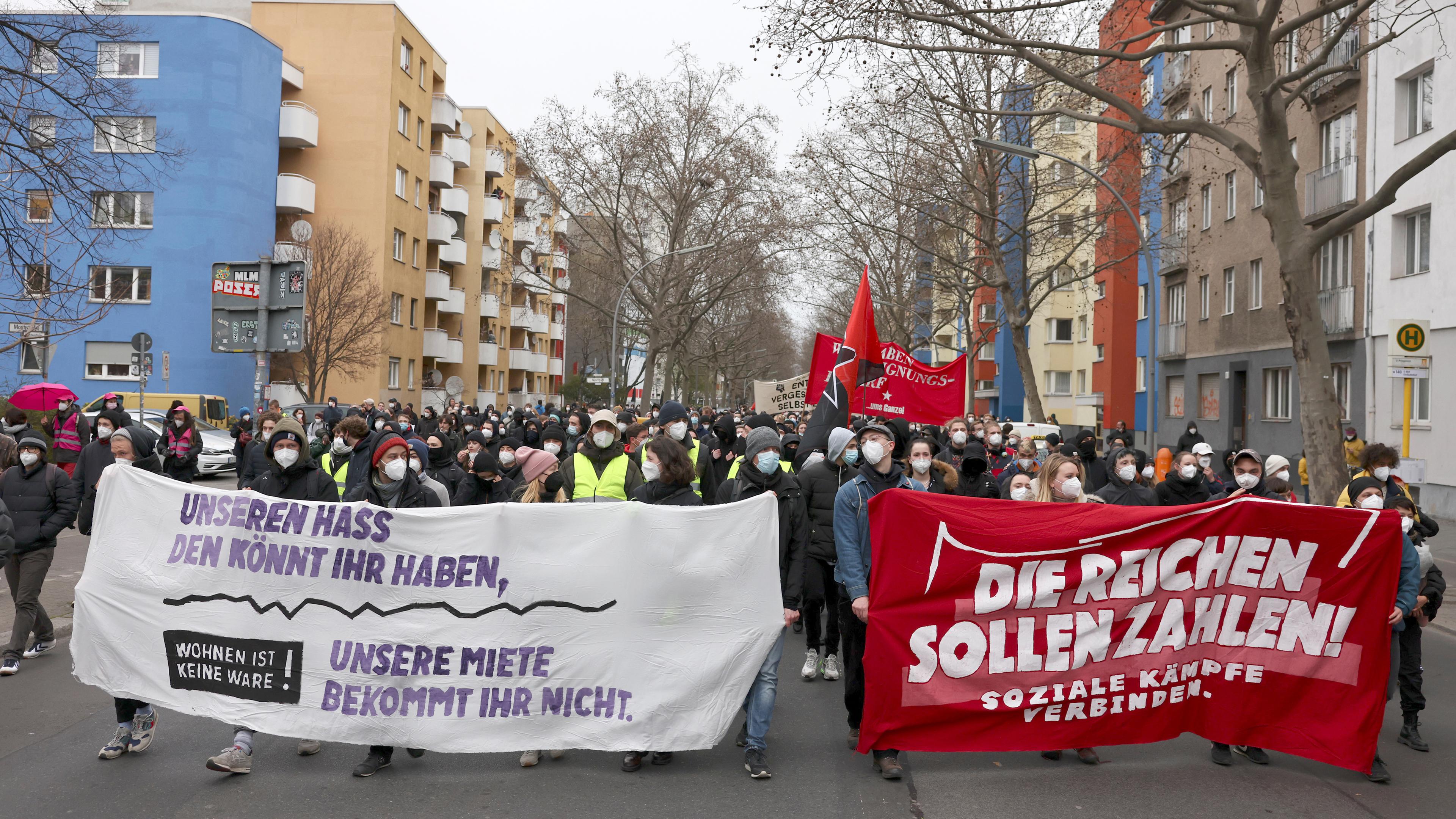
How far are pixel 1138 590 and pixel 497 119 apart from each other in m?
64.4

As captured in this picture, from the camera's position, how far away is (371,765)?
19.4 ft

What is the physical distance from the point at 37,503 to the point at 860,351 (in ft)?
23.5

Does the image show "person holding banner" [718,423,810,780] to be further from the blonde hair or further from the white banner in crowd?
the blonde hair

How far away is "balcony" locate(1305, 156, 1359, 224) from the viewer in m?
27.1

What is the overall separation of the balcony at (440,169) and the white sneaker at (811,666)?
47892 millimetres

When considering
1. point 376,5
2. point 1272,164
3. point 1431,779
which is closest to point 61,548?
point 1431,779

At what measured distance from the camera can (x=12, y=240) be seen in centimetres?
1165

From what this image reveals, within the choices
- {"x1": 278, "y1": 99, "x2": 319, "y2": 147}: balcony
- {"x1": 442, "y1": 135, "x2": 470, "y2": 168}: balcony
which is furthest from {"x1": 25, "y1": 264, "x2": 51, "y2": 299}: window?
{"x1": 442, "y1": 135, "x2": 470, "y2": 168}: balcony

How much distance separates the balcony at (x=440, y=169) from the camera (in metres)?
53.0

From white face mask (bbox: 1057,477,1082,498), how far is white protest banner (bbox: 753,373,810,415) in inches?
904

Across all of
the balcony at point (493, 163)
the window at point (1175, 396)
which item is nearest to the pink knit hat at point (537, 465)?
the window at point (1175, 396)

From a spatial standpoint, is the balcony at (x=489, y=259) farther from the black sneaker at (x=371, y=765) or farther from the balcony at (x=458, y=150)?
the black sneaker at (x=371, y=765)

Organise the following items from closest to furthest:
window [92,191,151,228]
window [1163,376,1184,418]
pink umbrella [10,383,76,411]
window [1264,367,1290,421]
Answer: window [92,191,151,228]
pink umbrella [10,383,76,411]
window [1264,367,1290,421]
window [1163,376,1184,418]

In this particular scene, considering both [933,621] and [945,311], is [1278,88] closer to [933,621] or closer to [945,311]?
[933,621]
